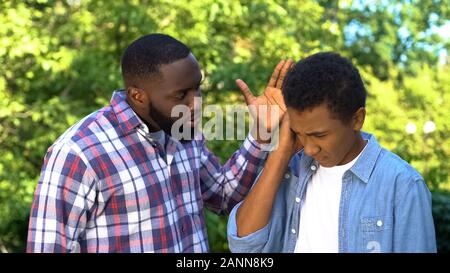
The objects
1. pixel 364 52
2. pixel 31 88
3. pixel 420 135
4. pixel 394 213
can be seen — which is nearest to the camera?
pixel 394 213

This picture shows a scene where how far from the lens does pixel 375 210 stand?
5.90ft

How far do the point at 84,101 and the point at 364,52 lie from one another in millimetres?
9348

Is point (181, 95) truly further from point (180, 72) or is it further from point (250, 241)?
point (250, 241)

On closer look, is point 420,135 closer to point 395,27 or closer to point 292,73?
point 395,27

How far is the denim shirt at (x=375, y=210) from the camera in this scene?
174 cm

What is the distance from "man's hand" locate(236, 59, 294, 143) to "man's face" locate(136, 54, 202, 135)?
0.24 metres

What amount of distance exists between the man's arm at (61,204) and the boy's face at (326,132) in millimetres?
730

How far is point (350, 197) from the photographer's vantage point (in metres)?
1.86

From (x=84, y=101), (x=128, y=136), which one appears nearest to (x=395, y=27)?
(x=84, y=101)

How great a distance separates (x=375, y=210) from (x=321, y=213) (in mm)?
194

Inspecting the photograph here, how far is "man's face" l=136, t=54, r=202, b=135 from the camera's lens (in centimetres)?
216

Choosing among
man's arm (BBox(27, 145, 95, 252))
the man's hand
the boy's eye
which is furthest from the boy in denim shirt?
man's arm (BBox(27, 145, 95, 252))

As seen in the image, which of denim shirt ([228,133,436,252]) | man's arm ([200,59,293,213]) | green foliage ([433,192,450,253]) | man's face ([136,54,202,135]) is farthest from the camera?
green foliage ([433,192,450,253])

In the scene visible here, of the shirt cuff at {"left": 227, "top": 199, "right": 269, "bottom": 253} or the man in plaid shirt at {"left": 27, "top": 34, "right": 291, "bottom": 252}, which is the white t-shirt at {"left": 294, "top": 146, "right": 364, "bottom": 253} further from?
the man in plaid shirt at {"left": 27, "top": 34, "right": 291, "bottom": 252}
